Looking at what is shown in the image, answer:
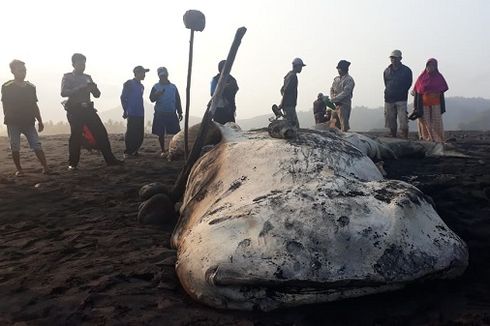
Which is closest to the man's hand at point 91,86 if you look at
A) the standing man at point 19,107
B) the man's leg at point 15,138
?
the standing man at point 19,107

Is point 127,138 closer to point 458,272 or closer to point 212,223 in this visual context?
point 212,223

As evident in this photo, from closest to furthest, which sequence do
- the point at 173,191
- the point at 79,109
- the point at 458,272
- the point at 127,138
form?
1. the point at 458,272
2. the point at 173,191
3. the point at 79,109
4. the point at 127,138

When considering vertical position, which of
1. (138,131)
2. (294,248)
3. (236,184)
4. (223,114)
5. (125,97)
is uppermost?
(125,97)

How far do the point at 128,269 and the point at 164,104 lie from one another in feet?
22.0

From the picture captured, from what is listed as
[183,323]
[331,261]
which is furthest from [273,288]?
[183,323]

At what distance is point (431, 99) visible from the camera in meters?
9.59

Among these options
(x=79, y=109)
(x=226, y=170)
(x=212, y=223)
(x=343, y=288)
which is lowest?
(x=343, y=288)

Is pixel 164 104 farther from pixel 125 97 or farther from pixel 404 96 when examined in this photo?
pixel 404 96

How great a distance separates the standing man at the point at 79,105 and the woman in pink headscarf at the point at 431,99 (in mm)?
6489

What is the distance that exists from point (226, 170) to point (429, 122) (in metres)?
7.40

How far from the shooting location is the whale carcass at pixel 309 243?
2.41 meters

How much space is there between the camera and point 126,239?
385 cm

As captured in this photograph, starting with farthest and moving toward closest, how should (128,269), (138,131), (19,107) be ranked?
(138,131)
(19,107)
(128,269)

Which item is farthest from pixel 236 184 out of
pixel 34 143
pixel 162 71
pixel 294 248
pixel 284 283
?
pixel 162 71
